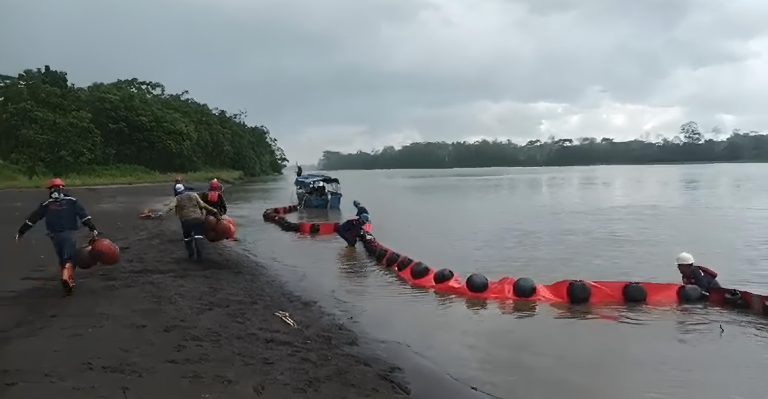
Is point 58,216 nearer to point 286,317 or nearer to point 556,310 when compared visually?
point 286,317

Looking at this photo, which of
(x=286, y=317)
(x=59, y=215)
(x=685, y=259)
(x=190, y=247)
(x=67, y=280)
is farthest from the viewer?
(x=190, y=247)

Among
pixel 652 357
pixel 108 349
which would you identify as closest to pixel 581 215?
pixel 652 357

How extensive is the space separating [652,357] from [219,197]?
36.8ft

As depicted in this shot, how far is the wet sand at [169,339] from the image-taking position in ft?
22.1

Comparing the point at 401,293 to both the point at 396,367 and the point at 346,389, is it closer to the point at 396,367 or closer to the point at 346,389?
the point at 396,367

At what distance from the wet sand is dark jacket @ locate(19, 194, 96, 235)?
118 centimetres

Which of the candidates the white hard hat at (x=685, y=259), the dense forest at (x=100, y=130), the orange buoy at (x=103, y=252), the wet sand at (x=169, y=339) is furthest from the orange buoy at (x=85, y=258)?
the dense forest at (x=100, y=130)

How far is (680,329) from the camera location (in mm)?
A: 11195

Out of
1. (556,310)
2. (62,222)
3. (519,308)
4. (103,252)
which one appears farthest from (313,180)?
(62,222)

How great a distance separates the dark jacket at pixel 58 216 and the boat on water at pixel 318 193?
27603 millimetres

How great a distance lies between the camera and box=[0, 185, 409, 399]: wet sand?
6742mm

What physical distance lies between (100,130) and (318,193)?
125ft

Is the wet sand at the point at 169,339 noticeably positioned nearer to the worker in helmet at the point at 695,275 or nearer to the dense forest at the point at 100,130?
the worker in helmet at the point at 695,275

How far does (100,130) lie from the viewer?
65750mm
